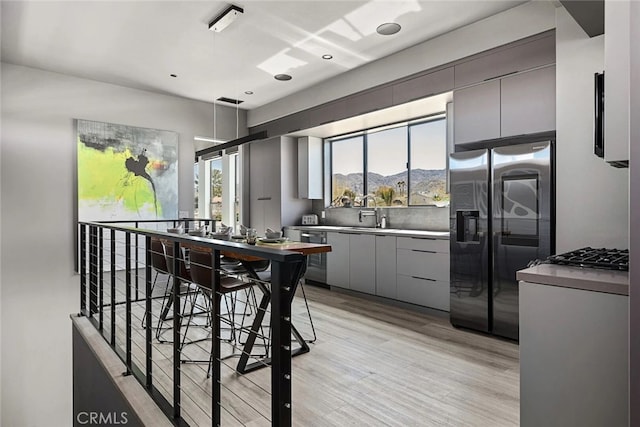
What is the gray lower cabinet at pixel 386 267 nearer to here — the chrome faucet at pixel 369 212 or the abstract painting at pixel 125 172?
the chrome faucet at pixel 369 212

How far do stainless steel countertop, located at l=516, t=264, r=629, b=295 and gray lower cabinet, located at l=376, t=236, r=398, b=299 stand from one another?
2570 mm

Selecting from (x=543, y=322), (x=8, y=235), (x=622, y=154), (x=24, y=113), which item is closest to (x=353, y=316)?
(x=543, y=322)

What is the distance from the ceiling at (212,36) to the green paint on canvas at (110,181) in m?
0.99

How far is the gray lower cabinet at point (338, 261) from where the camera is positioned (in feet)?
16.2

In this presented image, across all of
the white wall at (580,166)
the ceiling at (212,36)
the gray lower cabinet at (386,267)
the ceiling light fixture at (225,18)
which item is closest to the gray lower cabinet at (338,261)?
the gray lower cabinet at (386,267)

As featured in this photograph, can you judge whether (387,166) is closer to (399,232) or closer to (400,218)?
(400,218)

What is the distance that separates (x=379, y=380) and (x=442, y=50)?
305cm

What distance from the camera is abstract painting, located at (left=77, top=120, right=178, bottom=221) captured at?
16.3ft

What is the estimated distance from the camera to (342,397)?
2326mm

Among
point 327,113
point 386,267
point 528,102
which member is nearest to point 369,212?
point 386,267

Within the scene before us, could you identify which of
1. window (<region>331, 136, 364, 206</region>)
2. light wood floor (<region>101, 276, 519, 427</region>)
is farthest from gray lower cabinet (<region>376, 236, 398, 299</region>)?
window (<region>331, 136, 364, 206</region>)

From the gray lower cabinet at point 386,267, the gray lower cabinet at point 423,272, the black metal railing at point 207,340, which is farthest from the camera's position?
the gray lower cabinet at point 386,267

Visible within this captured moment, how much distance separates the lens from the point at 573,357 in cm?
156

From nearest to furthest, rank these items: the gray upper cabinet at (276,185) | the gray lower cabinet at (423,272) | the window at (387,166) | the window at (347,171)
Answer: the gray lower cabinet at (423,272)
the window at (387,166)
the window at (347,171)
the gray upper cabinet at (276,185)
